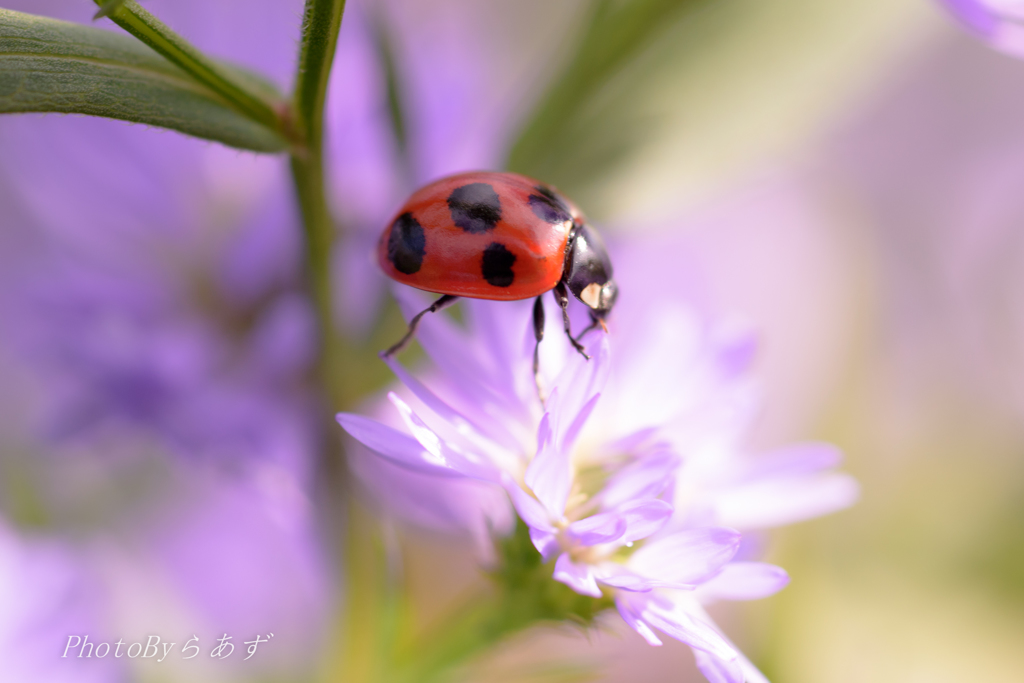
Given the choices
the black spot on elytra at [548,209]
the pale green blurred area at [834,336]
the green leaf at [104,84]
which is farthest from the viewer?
the pale green blurred area at [834,336]

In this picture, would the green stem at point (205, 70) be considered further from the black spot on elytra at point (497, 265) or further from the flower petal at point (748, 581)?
the flower petal at point (748, 581)

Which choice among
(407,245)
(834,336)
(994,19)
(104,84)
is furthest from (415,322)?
(834,336)

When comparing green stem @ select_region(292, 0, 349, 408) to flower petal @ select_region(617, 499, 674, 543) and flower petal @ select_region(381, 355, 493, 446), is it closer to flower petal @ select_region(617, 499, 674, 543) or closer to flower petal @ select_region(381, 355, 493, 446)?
flower petal @ select_region(381, 355, 493, 446)

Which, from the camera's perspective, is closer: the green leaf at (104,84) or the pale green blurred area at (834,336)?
the green leaf at (104,84)

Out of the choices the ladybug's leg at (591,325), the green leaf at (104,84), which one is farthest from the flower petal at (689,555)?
Answer: the green leaf at (104,84)

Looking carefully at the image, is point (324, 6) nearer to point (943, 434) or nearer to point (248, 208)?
point (248, 208)

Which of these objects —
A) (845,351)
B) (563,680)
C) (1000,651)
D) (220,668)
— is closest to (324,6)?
(563,680)

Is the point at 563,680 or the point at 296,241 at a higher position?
the point at 296,241
